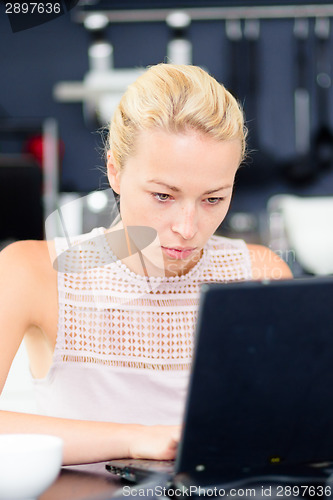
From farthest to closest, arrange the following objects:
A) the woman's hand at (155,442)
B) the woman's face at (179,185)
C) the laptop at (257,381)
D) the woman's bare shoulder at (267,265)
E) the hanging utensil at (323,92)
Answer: the hanging utensil at (323,92), the woman's bare shoulder at (267,265), the woman's face at (179,185), the woman's hand at (155,442), the laptop at (257,381)

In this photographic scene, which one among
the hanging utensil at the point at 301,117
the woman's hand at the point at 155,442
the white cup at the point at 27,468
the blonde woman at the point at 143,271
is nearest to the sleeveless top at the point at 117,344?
the blonde woman at the point at 143,271

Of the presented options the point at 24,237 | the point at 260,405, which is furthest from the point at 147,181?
the point at 24,237

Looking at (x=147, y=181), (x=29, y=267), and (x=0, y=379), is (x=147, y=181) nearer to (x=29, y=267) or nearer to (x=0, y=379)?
(x=29, y=267)

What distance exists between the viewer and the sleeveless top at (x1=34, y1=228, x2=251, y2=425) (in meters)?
1.23

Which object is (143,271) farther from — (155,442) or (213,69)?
(213,69)

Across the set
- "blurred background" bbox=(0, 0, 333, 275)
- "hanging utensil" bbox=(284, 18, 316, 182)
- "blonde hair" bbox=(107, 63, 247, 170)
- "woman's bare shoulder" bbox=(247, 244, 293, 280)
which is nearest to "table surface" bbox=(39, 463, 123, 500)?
"blonde hair" bbox=(107, 63, 247, 170)

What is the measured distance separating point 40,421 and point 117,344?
0.42 metres

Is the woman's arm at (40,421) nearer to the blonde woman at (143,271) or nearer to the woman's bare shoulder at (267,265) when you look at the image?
the blonde woman at (143,271)

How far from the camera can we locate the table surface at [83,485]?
2.16 feet

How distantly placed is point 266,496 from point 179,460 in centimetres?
9

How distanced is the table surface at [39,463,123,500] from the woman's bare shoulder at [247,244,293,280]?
2.43 feet

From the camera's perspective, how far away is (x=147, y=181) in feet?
3.57

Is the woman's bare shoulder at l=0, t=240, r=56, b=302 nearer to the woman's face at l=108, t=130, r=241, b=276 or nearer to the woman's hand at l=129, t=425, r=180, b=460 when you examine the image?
the woman's face at l=108, t=130, r=241, b=276

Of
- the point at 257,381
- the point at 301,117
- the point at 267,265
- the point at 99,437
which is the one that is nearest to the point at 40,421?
the point at 99,437
